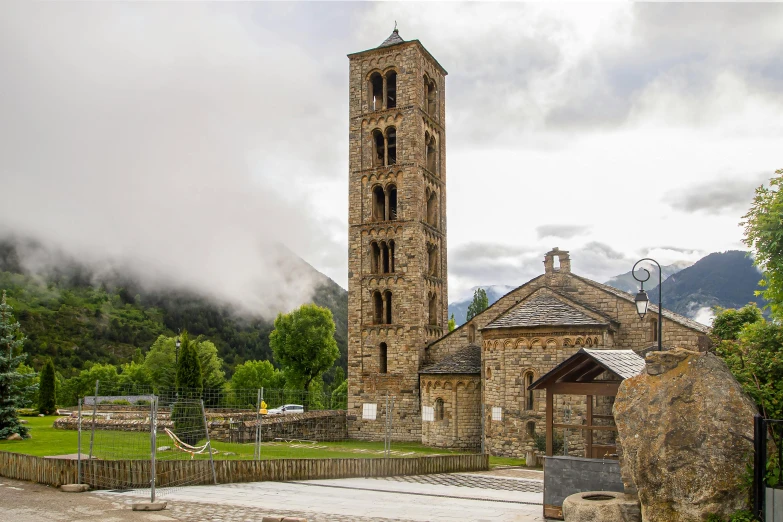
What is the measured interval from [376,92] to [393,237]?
31.0ft

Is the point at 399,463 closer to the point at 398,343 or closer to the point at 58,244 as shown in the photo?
the point at 398,343

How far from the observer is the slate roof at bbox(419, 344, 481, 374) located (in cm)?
3491

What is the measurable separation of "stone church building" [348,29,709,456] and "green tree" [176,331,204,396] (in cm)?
1068

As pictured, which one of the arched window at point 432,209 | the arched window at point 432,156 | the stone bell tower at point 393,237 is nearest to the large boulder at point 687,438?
the stone bell tower at point 393,237

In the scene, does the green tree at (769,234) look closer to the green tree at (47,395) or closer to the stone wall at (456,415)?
the stone wall at (456,415)

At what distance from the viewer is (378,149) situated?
41719 mm

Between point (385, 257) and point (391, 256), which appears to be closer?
point (391, 256)

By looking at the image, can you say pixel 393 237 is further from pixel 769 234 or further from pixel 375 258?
pixel 769 234

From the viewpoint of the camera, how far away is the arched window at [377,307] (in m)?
39.8

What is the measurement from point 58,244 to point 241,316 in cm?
5429

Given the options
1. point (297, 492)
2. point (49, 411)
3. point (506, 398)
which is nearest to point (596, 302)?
point (506, 398)

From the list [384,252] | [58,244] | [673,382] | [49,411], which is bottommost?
[49,411]

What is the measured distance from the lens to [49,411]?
45.5 meters

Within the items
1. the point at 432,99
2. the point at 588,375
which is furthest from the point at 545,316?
the point at 432,99
